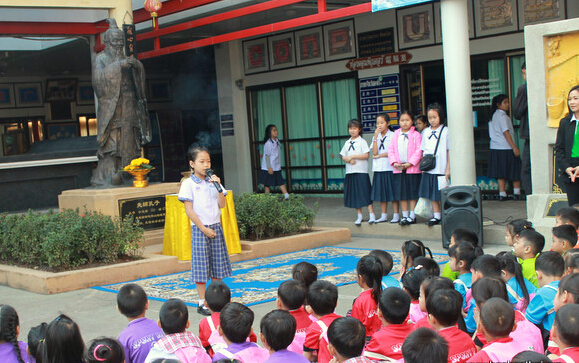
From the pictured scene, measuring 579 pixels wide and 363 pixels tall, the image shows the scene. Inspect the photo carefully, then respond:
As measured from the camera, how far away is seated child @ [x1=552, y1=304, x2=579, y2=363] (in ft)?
10.5

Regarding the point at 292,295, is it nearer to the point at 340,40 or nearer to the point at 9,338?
the point at 9,338

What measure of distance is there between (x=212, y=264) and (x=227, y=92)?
1034cm

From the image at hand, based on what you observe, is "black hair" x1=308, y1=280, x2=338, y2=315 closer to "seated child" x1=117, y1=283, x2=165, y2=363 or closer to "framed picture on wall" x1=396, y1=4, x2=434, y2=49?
"seated child" x1=117, y1=283, x2=165, y2=363

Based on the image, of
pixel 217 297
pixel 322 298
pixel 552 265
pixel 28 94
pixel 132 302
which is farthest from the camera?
pixel 28 94

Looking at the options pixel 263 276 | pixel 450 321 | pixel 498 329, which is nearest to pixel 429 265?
pixel 450 321

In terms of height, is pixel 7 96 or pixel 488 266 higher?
pixel 7 96

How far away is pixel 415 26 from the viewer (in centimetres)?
1308

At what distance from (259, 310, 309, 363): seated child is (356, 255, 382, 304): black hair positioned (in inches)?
44.8

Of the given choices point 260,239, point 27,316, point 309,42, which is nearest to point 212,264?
point 27,316

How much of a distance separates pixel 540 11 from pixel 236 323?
9.23m

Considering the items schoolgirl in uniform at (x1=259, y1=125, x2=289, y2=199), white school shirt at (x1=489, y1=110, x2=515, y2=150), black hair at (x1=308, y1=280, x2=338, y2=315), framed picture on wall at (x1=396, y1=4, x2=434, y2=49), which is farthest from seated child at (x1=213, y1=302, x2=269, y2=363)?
schoolgirl in uniform at (x1=259, y1=125, x2=289, y2=199)

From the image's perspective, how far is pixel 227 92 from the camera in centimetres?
1680

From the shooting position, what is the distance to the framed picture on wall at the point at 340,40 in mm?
14211

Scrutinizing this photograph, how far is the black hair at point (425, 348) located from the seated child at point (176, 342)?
121 cm
